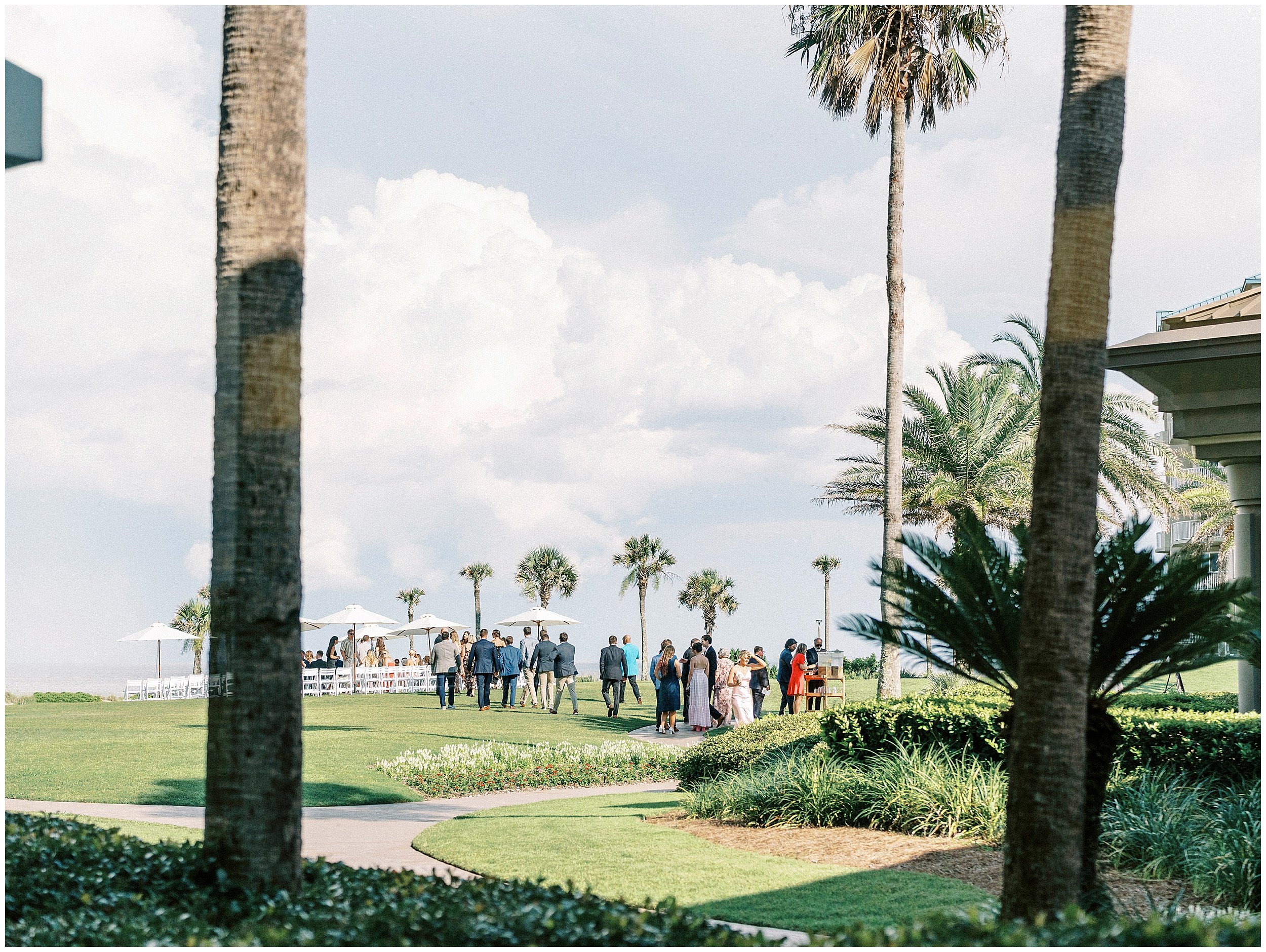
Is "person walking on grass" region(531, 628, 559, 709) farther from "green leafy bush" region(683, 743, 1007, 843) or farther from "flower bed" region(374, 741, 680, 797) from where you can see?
"green leafy bush" region(683, 743, 1007, 843)


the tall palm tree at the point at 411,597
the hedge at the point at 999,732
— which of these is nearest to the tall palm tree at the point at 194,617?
the tall palm tree at the point at 411,597

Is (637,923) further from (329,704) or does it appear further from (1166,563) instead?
(329,704)

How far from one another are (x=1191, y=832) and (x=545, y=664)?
58.9 feet

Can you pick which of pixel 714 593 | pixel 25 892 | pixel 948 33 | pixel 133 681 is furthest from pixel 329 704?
pixel 714 593

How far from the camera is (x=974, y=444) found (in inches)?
1056

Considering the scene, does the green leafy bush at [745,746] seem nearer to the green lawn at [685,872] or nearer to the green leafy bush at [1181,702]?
the green lawn at [685,872]

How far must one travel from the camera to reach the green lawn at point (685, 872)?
23.8 feet

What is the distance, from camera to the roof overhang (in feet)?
38.3

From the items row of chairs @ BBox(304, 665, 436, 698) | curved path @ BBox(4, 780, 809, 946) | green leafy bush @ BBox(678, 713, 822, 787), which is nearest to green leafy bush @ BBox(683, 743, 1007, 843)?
green leafy bush @ BBox(678, 713, 822, 787)

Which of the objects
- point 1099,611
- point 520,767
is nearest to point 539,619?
point 520,767

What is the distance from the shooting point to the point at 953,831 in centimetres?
940

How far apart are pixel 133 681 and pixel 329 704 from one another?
9.67m

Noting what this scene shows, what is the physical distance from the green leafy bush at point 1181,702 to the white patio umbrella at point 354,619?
77.4ft

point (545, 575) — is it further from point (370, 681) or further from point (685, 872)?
point (685, 872)
